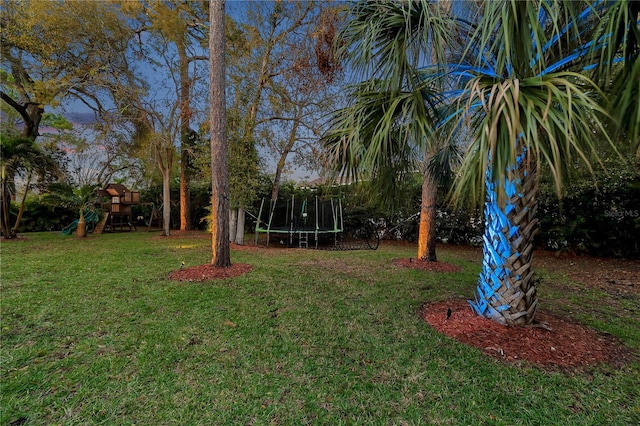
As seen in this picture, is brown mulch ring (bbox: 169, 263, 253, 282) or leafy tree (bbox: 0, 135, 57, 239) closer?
brown mulch ring (bbox: 169, 263, 253, 282)

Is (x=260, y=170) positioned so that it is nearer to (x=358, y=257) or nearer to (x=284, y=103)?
(x=284, y=103)

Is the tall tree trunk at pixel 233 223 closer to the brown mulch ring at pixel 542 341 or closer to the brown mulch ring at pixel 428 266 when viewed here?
the brown mulch ring at pixel 428 266

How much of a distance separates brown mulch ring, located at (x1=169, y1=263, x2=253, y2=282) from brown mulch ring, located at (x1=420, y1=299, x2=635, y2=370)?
289 cm

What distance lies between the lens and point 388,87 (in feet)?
8.41

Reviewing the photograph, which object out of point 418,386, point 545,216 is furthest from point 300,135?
point 418,386

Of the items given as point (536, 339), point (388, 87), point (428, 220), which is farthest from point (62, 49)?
point (536, 339)

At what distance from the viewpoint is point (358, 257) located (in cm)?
605

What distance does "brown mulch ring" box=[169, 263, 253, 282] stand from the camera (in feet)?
13.4

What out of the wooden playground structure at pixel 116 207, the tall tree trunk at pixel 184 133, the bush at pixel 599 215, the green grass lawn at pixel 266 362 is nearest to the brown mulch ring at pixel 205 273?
the green grass lawn at pixel 266 362

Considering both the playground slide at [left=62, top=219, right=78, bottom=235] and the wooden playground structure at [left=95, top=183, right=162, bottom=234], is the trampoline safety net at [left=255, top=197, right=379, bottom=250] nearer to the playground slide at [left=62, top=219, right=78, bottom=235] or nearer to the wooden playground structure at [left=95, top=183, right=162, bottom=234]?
the wooden playground structure at [left=95, top=183, right=162, bottom=234]

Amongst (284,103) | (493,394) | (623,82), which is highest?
(284,103)

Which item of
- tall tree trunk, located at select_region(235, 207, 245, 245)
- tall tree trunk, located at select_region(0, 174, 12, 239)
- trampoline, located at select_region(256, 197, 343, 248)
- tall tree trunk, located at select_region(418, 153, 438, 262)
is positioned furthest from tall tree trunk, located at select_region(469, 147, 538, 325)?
tall tree trunk, located at select_region(0, 174, 12, 239)

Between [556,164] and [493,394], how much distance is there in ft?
4.57

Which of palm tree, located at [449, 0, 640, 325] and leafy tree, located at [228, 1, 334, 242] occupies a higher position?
leafy tree, located at [228, 1, 334, 242]
